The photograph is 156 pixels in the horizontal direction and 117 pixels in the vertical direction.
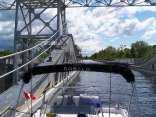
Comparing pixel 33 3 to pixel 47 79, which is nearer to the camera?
pixel 47 79

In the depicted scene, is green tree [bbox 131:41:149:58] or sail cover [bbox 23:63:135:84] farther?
green tree [bbox 131:41:149:58]

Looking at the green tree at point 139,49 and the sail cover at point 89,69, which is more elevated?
the green tree at point 139,49

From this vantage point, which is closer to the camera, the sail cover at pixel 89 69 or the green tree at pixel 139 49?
the sail cover at pixel 89 69

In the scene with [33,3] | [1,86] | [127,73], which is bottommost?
[1,86]

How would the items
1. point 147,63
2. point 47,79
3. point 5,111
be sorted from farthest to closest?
point 147,63
point 47,79
point 5,111

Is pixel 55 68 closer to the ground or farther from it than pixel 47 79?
farther from it

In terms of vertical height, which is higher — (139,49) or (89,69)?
(139,49)

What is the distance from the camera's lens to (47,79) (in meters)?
15.5

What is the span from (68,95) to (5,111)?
10.2ft

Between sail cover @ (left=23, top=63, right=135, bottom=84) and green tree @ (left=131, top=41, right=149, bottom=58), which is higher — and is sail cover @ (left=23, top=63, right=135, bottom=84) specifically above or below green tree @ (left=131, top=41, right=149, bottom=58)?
below

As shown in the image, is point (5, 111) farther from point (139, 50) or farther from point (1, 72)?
point (139, 50)

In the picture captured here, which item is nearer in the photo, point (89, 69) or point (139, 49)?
point (89, 69)


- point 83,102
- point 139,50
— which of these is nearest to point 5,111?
point 83,102

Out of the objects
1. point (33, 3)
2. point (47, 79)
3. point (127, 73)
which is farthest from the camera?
point (33, 3)
